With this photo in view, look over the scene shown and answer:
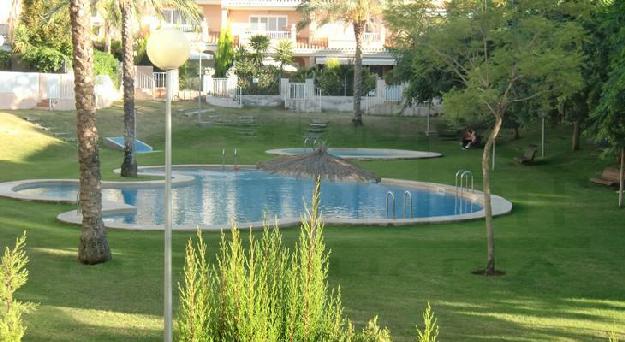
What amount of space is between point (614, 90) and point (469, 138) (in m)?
23.1

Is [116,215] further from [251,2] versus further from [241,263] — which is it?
[251,2]

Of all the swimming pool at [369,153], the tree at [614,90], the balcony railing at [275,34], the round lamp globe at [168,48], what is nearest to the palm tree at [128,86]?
the swimming pool at [369,153]

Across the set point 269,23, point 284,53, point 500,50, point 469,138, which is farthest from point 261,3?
point 500,50

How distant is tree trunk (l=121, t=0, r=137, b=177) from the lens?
2766 centimetres

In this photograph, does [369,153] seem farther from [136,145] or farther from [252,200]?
[252,200]

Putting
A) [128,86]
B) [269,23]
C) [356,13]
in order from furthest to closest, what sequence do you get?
[269,23] < [356,13] < [128,86]

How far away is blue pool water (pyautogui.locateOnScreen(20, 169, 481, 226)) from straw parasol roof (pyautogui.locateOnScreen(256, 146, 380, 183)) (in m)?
1.79

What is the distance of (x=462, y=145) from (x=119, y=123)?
52.0ft

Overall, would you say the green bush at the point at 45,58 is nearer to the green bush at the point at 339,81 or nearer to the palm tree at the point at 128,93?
the green bush at the point at 339,81

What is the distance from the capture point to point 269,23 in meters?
65.8

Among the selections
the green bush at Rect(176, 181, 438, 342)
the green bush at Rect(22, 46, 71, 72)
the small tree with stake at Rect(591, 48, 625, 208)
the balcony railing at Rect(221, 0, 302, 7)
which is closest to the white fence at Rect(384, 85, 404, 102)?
the balcony railing at Rect(221, 0, 302, 7)

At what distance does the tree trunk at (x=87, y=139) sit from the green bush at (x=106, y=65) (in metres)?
32.6

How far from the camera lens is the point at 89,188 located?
14.6 m

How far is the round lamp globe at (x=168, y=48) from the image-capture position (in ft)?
30.4
